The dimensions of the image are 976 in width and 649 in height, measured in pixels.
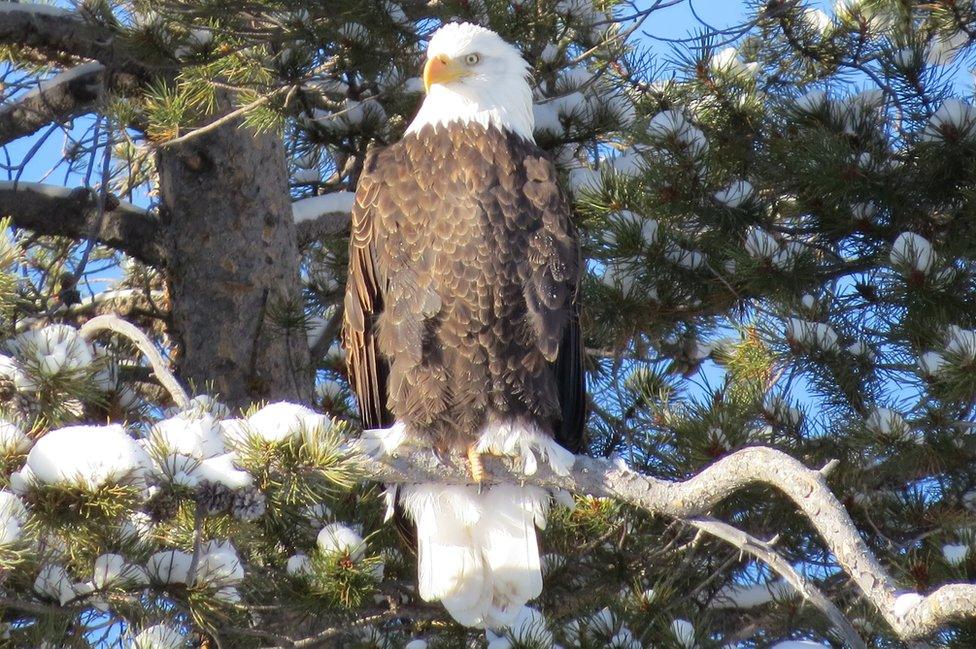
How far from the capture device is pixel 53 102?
4.43 meters

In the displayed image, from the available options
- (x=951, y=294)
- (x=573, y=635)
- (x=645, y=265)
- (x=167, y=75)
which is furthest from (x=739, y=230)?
(x=167, y=75)

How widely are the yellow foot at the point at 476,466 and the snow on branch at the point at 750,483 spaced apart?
0.03m

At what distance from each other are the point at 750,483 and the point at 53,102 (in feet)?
9.73

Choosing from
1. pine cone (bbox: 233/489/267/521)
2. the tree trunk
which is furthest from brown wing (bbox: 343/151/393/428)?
pine cone (bbox: 233/489/267/521)

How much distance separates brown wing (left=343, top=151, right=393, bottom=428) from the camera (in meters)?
3.43

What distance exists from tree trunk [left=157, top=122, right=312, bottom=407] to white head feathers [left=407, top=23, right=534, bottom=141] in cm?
94

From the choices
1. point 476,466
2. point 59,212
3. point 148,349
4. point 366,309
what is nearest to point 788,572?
point 476,466

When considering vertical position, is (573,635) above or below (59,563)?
below

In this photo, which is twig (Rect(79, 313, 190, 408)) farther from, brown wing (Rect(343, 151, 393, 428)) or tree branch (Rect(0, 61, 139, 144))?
tree branch (Rect(0, 61, 139, 144))

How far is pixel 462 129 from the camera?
3531 millimetres

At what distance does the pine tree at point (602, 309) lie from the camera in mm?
2516

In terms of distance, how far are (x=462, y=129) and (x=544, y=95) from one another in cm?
96

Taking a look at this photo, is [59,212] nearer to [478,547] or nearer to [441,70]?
[441,70]

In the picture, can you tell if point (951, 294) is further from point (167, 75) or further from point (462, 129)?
point (167, 75)
